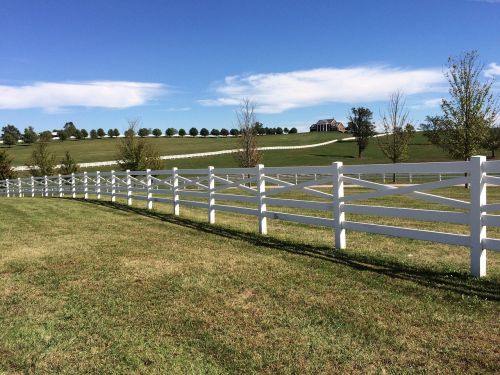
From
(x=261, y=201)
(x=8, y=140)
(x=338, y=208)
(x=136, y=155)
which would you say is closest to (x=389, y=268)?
(x=338, y=208)

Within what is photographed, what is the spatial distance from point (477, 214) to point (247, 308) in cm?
341

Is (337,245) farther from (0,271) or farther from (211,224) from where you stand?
(0,271)

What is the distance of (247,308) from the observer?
5.30 m

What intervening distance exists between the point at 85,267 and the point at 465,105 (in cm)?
2957

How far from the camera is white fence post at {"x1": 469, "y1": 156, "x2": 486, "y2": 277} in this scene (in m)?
6.03

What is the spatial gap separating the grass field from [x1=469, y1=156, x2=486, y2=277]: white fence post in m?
0.28

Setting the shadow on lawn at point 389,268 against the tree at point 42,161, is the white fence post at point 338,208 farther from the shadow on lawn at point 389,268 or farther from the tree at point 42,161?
the tree at point 42,161

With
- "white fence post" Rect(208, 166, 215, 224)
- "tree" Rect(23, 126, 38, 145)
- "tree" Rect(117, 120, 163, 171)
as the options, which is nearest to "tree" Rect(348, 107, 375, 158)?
"tree" Rect(117, 120, 163, 171)

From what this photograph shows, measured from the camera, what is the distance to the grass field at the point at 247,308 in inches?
157

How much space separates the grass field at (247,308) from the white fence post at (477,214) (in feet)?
0.93

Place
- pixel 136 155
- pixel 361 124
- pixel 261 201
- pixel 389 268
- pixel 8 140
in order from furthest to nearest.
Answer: pixel 8 140 < pixel 361 124 < pixel 136 155 < pixel 261 201 < pixel 389 268

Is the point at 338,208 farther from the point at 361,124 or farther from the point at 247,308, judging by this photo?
the point at 361,124

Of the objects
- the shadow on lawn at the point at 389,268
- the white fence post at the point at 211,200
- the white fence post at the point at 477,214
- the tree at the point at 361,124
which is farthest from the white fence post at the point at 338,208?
the tree at the point at 361,124

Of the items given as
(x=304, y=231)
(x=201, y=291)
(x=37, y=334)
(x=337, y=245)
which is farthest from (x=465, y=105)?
(x=37, y=334)
